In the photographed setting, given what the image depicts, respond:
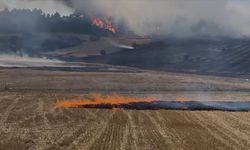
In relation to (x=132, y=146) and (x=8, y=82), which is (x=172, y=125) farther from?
(x=8, y=82)

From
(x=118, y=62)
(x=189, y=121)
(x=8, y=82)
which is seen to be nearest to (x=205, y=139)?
(x=189, y=121)

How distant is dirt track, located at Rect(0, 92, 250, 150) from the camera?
34213mm

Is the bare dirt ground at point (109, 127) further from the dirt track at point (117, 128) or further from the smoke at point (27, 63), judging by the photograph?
the smoke at point (27, 63)

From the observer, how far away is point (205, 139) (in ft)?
122

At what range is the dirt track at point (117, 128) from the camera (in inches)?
1347

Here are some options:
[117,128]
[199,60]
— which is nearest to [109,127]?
[117,128]

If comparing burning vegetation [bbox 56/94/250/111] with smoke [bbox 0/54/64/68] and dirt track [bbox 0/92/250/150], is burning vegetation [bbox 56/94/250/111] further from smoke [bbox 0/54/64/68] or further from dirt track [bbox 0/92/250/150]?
smoke [bbox 0/54/64/68]

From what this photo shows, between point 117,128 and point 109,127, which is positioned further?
point 109,127

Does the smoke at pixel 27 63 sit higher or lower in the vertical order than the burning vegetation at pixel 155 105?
higher

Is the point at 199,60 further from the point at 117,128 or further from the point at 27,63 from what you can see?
the point at 117,128

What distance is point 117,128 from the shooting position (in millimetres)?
42125

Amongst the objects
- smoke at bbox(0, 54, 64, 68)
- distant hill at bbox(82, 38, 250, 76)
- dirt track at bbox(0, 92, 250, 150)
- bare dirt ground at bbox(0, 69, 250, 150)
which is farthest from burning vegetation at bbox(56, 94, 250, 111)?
smoke at bbox(0, 54, 64, 68)

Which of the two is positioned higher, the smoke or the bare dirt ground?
the smoke

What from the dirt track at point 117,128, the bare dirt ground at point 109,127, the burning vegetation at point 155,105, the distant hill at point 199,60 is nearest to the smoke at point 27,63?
the distant hill at point 199,60
